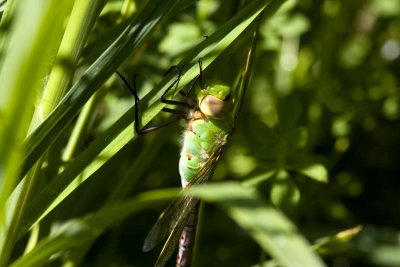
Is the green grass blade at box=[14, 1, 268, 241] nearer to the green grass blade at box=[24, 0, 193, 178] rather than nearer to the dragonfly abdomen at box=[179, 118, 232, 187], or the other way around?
the green grass blade at box=[24, 0, 193, 178]

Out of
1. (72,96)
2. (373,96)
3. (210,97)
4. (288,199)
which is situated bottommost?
(288,199)

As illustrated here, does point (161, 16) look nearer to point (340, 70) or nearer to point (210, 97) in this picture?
point (210, 97)

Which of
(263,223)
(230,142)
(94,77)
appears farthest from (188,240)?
(263,223)

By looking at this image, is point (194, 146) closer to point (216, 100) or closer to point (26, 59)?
point (216, 100)

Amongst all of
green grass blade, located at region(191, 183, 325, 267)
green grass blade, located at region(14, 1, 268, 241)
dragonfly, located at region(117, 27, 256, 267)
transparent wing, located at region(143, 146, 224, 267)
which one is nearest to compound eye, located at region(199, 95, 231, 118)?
dragonfly, located at region(117, 27, 256, 267)

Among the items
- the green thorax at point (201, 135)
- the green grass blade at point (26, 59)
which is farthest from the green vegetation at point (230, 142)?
the green thorax at point (201, 135)

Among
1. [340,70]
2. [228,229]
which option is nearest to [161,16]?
[228,229]

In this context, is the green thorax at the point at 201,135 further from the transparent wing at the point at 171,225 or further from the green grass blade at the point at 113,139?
the green grass blade at the point at 113,139
